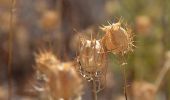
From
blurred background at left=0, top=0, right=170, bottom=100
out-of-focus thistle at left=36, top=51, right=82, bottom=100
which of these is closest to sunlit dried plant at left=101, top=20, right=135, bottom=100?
out-of-focus thistle at left=36, top=51, right=82, bottom=100

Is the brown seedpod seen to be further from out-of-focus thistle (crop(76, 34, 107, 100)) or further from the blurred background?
the blurred background

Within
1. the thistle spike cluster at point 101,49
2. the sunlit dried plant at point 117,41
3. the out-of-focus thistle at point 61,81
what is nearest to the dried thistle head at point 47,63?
the out-of-focus thistle at point 61,81

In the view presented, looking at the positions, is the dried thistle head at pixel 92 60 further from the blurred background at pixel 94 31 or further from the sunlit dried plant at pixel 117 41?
the blurred background at pixel 94 31

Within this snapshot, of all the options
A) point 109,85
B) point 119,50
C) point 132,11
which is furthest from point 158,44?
point 119,50

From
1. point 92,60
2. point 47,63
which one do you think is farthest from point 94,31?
point 92,60

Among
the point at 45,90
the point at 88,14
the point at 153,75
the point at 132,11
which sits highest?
the point at 88,14

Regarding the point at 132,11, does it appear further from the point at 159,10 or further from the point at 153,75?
the point at 153,75
